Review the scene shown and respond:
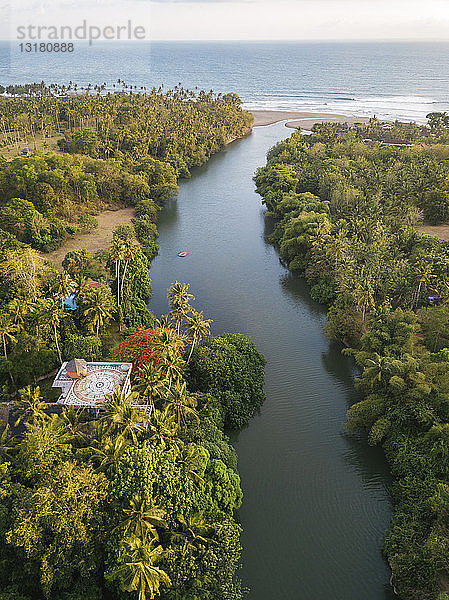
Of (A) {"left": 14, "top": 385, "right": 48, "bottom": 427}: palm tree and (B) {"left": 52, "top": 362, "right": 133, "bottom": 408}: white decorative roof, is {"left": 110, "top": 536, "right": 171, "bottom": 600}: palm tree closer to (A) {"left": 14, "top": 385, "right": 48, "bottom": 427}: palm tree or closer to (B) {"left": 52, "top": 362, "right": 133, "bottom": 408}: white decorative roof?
(A) {"left": 14, "top": 385, "right": 48, "bottom": 427}: palm tree

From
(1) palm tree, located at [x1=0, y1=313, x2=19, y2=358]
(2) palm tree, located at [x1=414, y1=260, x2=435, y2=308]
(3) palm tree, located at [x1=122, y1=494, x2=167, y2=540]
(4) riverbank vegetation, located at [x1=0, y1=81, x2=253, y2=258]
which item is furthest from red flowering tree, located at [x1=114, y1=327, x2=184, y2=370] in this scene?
(4) riverbank vegetation, located at [x1=0, y1=81, x2=253, y2=258]

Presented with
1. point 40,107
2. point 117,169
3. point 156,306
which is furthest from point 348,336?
point 40,107

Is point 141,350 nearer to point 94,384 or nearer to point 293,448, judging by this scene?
point 94,384

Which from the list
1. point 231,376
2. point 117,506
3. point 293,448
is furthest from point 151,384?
point 293,448

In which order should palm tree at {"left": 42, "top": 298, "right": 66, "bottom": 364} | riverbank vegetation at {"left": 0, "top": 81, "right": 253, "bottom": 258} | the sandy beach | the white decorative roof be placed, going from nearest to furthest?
the white decorative roof → palm tree at {"left": 42, "top": 298, "right": 66, "bottom": 364} → riverbank vegetation at {"left": 0, "top": 81, "right": 253, "bottom": 258} → the sandy beach

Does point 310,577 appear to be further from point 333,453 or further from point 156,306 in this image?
point 156,306
